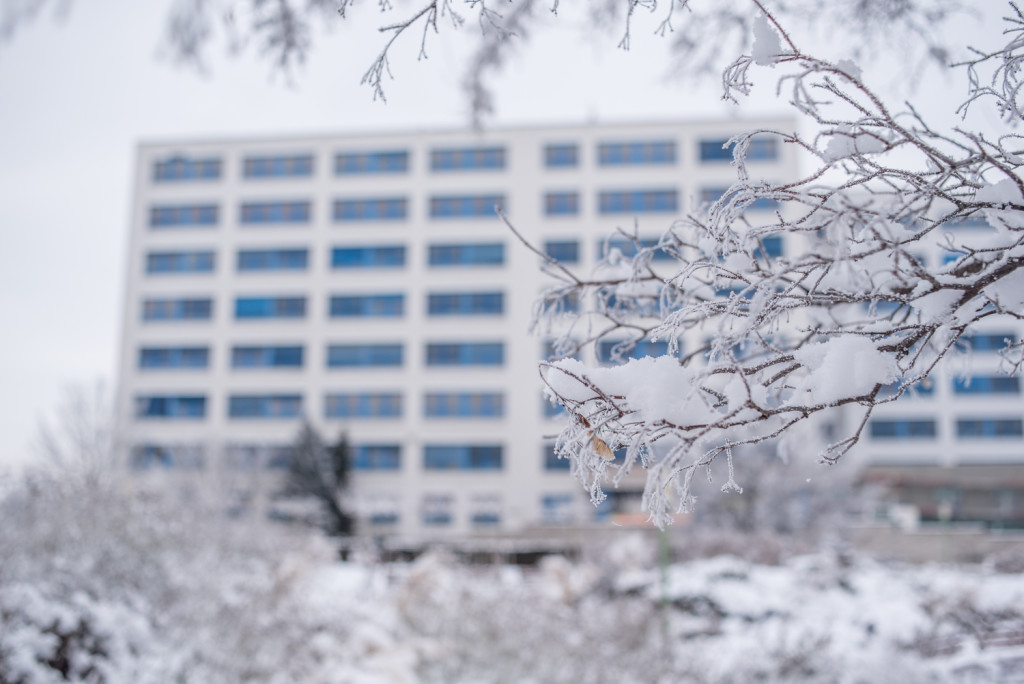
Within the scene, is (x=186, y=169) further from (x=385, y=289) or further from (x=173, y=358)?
(x=385, y=289)

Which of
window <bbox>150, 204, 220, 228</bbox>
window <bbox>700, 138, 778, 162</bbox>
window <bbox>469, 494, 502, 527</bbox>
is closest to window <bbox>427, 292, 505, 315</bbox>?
window <bbox>469, 494, 502, 527</bbox>

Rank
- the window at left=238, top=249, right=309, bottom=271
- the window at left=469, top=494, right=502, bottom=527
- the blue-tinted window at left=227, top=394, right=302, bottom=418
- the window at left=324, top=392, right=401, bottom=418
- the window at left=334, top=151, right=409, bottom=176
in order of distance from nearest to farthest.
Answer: the window at left=469, top=494, right=502, bottom=527
the window at left=324, top=392, right=401, bottom=418
the blue-tinted window at left=227, top=394, right=302, bottom=418
the window at left=334, top=151, right=409, bottom=176
the window at left=238, top=249, right=309, bottom=271

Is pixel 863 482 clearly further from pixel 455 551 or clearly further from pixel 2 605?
pixel 2 605

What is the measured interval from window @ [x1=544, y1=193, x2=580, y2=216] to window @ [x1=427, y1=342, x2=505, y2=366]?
6447mm

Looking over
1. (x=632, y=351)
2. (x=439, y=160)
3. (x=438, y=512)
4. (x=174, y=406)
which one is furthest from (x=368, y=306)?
(x=632, y=351)

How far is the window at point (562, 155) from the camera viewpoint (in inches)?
1391

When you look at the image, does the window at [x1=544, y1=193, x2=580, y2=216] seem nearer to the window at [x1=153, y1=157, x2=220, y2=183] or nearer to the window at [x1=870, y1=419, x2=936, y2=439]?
the window at [x1=153, y1=157, x2=220, y2=183]

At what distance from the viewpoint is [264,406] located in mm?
35438

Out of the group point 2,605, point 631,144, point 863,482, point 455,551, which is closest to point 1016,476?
point 863,482

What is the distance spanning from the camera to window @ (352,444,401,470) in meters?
34.4

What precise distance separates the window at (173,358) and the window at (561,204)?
17.0m

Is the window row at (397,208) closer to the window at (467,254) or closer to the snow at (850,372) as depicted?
the window at (467,254)

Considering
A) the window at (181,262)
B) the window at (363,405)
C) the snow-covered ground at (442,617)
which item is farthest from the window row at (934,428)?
the window at (181,262)

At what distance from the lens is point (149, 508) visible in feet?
31.1
